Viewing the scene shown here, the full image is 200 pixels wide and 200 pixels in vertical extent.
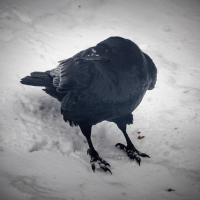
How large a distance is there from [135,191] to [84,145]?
88 cm

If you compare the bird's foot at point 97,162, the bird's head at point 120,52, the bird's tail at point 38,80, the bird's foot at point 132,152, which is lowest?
the bird's foot at point 132,152

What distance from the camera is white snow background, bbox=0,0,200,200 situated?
9.27 ft


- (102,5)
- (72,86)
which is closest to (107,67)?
(72,86)

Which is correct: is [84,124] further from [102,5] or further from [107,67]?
[102,5]

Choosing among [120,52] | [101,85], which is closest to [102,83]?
[101,85]

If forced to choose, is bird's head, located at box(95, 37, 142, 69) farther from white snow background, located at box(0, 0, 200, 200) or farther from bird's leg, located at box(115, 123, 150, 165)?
white snow background, located at box(0, 0, 200, 200)

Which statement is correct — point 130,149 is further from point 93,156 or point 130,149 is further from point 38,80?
point 38,80

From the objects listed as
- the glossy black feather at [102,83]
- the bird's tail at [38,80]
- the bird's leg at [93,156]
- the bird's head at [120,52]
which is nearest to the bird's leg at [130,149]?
the glossy black feather at [102,83]

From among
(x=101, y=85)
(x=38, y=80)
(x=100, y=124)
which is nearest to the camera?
(x=101, y=85)

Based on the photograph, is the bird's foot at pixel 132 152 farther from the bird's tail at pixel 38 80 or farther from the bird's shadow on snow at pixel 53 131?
the bird's tail at pixel 38 80

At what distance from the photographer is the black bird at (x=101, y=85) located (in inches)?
126

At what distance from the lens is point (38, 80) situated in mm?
3555

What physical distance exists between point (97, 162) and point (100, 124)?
0.81 metres

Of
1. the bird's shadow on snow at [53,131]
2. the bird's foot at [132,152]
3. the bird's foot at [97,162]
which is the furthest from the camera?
the bird's foot at [132,152]
